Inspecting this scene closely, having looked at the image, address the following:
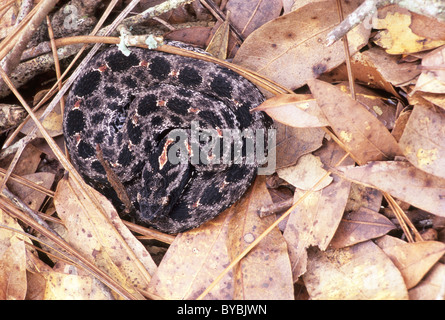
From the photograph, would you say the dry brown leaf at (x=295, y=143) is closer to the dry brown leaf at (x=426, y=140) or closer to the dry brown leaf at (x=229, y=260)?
the dry brown leaf at (x=229, y=260)

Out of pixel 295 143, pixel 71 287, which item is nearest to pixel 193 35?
pixel 295 143

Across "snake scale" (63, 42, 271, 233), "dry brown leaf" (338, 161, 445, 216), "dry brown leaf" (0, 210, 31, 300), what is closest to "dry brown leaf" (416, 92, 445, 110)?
"dry brown leaf" (338, 161, 445, 216)

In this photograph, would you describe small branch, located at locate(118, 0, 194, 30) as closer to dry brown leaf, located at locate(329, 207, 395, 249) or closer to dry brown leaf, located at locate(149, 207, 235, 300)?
dry brown leaf, located at locate(149, 207, 235, 300)

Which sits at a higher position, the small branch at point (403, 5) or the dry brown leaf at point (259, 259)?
the small branch at point (403, 5)

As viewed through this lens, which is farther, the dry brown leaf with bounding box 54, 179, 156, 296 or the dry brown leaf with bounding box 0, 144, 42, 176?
the dry brown leaf with bounding box 0, 144, 42, 176

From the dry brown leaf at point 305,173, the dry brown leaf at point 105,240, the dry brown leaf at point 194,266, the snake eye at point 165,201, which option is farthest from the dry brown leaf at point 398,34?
the dry brown leaf at point 105,240

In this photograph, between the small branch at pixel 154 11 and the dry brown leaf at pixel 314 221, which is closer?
the dry brown leaf at pixel 314 221

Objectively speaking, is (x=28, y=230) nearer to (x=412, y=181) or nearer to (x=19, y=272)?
(x=19, y=272)
